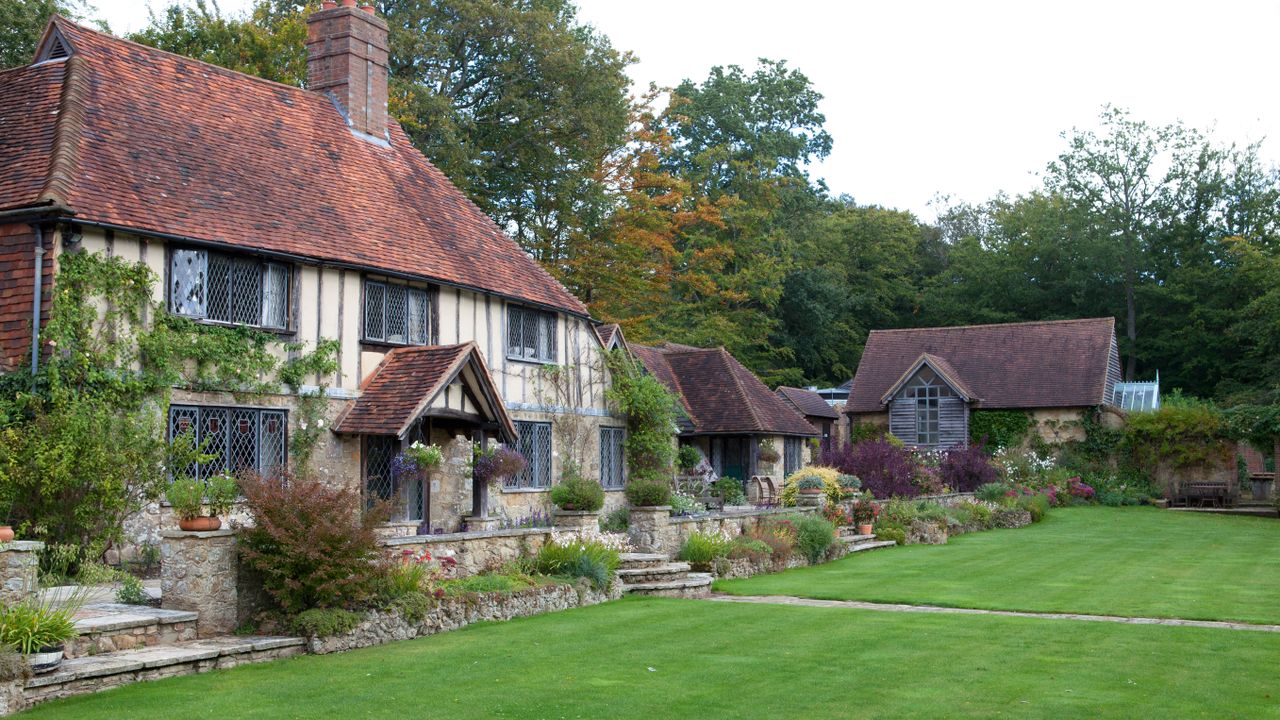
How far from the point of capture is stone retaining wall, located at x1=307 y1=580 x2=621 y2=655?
12633mm

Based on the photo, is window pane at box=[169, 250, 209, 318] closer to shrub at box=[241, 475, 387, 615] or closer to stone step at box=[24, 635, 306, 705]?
shrub at box=[241, 475, 387, 615]

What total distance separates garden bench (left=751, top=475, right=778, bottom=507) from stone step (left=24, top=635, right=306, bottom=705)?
58.4 feet

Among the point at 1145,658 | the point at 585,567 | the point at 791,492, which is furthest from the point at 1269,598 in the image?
the point at 791,492

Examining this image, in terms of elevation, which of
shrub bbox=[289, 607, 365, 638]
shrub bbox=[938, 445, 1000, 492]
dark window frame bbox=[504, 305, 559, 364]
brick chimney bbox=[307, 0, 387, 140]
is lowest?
shrub bbox=[289, 607, 365, 638]

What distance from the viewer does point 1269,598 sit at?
1598 centimetres

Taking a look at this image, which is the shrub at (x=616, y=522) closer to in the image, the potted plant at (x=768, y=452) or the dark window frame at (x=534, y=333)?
the dark window frame at (x=534, y=333)

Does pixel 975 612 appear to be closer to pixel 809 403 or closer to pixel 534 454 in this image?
pixel 534 454

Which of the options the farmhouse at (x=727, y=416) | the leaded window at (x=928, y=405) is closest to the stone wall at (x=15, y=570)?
the farmhouse at (x=727, y=416)

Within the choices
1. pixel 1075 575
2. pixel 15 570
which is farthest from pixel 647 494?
pixel 15 570

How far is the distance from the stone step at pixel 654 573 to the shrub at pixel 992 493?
16.5 m

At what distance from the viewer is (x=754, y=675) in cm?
1081

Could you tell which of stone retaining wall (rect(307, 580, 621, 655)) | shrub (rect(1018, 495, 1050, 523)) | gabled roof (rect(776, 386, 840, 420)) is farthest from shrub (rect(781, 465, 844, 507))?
gabled roof (rect(776, 386, 840, 420))

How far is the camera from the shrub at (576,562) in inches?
645

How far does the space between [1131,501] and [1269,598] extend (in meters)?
23.2
